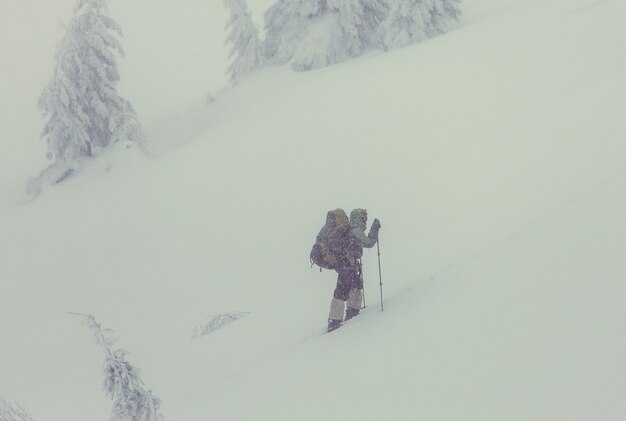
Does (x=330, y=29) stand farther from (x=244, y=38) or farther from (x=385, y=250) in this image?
(x=385, y=250)

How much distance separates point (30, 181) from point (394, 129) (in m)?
19.6

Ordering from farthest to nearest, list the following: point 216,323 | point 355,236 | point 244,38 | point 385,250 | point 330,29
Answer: point 244,38 → point 330,29 → point 216,323 → point 385,250 → point 355,236

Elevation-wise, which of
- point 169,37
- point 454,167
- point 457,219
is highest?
point 169,37

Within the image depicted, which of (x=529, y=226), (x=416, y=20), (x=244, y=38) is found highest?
(x=244, y=38)

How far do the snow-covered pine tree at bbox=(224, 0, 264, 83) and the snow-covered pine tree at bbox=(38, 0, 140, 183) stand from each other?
223 inches

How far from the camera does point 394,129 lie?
13.8 metres

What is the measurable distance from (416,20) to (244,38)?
9404 mm

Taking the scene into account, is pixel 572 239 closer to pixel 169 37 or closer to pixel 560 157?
pixel 560 157

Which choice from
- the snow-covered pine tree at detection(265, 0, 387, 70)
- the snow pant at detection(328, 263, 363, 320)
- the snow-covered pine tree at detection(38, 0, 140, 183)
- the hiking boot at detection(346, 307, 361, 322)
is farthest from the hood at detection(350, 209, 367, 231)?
the snow-covered pine tree at detection(38, 0, 140, 183)

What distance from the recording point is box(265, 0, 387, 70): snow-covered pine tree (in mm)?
24250

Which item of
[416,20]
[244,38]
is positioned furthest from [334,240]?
[244,38]

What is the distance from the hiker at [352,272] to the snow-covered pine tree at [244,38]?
22.0m

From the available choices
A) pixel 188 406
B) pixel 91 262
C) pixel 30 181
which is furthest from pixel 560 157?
pixel 30 181

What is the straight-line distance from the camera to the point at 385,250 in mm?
9422
